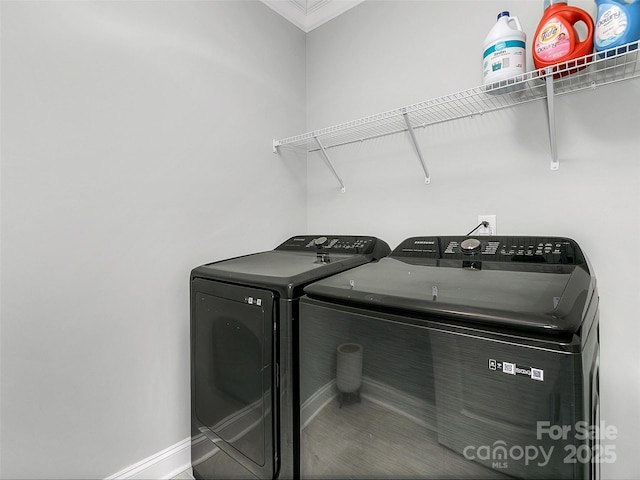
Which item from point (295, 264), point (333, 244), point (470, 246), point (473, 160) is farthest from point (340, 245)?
point (473, 160)

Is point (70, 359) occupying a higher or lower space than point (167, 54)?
lower

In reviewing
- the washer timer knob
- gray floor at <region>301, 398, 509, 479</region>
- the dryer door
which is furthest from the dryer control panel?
gray floor at <region>301, 398, 509, 479</region>

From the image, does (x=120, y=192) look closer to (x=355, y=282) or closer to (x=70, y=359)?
(x=70, y=359)

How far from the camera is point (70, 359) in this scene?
1333mm

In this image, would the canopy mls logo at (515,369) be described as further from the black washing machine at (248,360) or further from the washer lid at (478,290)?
the black washing machine at (248,360)

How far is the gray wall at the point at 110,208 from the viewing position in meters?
1.22

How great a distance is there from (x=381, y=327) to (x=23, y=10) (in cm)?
172

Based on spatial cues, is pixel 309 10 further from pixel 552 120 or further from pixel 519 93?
pixel 552 120

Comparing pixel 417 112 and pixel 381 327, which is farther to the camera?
pixel 417 112

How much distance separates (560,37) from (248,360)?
5.41 ft

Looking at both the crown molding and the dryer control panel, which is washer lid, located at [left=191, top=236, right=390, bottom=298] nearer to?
the dryer control panel

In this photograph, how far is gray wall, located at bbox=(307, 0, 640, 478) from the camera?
4.16ft

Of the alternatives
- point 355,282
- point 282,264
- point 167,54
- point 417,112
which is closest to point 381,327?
point 355,282

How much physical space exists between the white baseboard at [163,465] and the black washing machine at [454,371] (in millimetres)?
867
